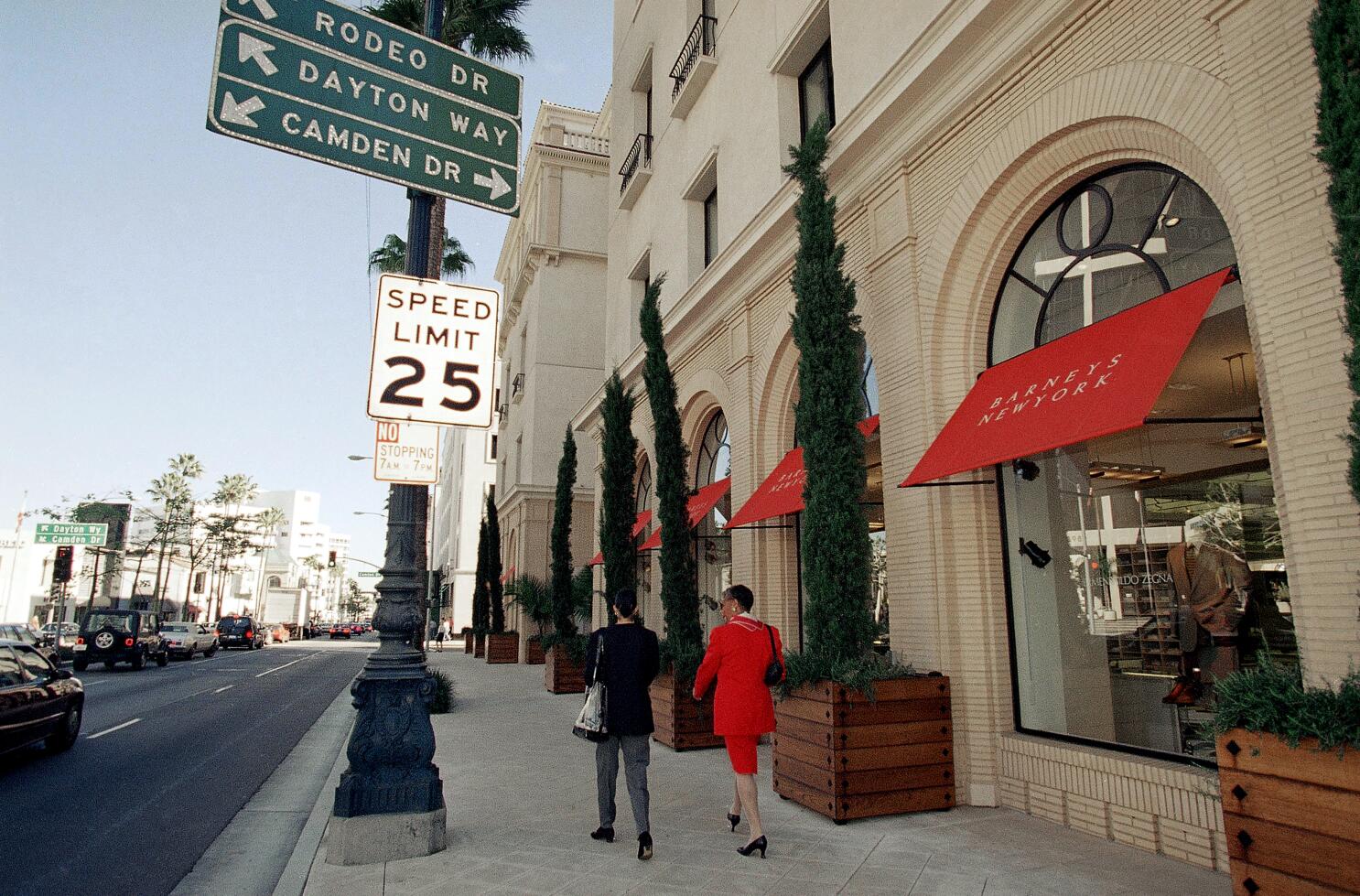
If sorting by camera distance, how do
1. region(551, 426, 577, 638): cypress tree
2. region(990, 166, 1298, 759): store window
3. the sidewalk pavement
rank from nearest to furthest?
1. the sidewalk pavement
2. region(990, 166, 1298, 759): store window
3. region(551, 426, 577, 638): cypress tree

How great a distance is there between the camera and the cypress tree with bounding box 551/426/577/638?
18891 mm

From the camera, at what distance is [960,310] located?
7.95 m

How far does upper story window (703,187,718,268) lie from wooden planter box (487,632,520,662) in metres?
17.5

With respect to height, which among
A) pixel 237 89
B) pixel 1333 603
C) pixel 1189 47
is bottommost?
pixel 1333 603

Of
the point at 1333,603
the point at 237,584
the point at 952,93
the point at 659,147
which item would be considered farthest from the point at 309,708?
the point at 237,584

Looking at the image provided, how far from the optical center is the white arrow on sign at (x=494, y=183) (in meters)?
5.33

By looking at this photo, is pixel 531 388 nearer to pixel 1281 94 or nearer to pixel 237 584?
pixel 1281 94

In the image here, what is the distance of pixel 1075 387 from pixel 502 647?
973 inches

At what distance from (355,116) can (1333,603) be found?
6.29m

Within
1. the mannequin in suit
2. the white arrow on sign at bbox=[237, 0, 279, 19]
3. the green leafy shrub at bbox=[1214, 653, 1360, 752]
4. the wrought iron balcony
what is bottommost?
the green leafy shrub at bbox=[1214, 653, 1360, 752]

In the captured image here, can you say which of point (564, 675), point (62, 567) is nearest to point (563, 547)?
point (564, 675)

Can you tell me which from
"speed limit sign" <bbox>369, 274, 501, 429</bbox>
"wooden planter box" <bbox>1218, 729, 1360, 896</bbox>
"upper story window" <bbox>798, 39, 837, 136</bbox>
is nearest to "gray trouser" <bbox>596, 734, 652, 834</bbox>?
"speed limit sign" <bbox>369, 274, 501, 429</bbox>

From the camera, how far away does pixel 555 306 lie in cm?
3023

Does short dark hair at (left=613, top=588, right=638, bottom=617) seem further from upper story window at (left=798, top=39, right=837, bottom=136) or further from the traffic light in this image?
the traffic light
